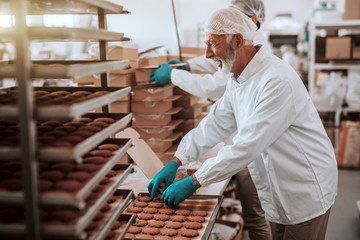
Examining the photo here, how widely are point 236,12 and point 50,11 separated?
0.84 meters

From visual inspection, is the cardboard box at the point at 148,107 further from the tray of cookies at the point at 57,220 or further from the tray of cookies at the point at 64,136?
the tray of cookies at the point at 57,220

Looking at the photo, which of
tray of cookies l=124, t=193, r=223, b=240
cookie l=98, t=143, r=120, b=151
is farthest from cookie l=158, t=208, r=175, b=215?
cookie l=98, t=143, r=120, b=151

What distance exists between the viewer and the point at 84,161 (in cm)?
127

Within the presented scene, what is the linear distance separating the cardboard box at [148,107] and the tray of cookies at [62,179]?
4.47 ft

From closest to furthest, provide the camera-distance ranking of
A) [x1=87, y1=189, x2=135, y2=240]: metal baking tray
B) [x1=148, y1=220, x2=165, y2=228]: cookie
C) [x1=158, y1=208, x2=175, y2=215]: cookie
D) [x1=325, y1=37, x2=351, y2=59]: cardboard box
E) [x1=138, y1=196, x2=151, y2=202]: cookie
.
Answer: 1. [x1=87, y1=189, x2=135, y2=240]: metal baking tray
2. [x1=148, y1=220, x2=165, y2=228]: cookie
3. [x1=158, y1=208, x2=175, y2=215]: cookie
4. [x1=138, y1=196, x2=151, y2=202]: cookie
5. [x1=325, y1=37, x2=351, y2=59]: cardboard box

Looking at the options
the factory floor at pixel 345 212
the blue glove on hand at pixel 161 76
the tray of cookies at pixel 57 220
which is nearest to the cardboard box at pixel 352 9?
the factory floor at pixel 345 212

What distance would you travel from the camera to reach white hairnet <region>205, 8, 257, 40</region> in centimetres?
182

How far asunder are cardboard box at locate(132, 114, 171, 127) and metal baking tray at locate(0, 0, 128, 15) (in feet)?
3.71

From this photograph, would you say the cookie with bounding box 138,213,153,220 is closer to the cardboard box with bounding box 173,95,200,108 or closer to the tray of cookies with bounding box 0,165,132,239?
the tray of cookies with bounding box 0,165,132,239

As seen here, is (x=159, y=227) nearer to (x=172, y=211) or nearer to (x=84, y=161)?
(x=172, y=211)

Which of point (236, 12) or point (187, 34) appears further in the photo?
point (187, 34)

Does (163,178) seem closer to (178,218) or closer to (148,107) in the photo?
(178,218)

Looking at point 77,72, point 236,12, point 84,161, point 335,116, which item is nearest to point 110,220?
point 84,161

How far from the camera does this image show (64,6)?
147 cm
